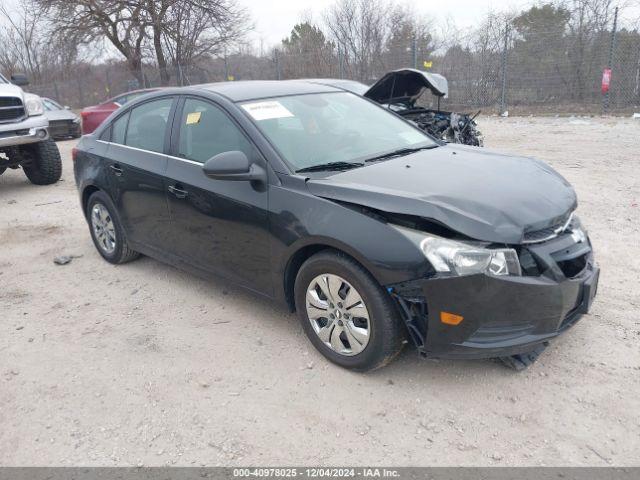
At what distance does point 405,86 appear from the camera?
774 cm

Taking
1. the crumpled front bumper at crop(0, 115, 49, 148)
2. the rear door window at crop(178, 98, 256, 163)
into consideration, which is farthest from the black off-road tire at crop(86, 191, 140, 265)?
the crumpled front bumper at crop(0, 115, 49, 148)

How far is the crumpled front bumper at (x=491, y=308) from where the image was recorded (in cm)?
267

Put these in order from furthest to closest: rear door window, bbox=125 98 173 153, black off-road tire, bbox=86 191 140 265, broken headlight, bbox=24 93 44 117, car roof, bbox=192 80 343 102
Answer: broken headlight, bbox=24 93 44 117 < black off-road tire, bbox=86 191 140 265 < rear door window, bbox=125 98 173 153 < car roof, bbox=192 80 343 102

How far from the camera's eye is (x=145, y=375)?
331 centimetres

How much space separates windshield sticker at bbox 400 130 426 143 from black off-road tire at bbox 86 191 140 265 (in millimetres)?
2664

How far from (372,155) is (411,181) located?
25.4 inches

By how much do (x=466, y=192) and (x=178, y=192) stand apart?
214 centimetres

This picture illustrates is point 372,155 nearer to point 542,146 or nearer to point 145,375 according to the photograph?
point 145,375

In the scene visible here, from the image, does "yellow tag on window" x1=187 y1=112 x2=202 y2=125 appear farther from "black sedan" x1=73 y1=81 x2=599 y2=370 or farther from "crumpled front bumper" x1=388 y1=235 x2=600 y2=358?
"crumpled front bumper" x1=388 y1=235 x2=600 y2=358

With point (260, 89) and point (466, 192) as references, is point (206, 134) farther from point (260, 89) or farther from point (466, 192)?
point (466, 192)

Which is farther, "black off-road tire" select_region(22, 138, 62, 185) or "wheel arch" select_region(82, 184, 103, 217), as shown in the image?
"black off-road tire" select_region(22, 138, 62, 185)

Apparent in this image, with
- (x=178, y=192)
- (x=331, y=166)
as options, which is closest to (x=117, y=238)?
(x=178, y=192)

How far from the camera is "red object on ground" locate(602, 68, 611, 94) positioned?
1413cm

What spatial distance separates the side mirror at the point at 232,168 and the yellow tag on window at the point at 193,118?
797 millimetres
